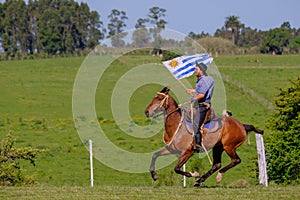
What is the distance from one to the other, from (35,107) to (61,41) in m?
76.0

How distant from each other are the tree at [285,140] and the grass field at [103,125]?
4.68 ft

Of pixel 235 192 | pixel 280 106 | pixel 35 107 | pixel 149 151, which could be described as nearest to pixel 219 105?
pixel 280 106

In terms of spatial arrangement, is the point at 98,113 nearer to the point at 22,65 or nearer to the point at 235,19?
the point at 22,65

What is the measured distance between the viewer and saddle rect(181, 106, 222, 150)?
14203 millimetres

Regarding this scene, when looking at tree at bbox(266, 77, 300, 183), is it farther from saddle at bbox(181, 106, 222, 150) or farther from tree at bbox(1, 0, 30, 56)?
tree at bbox(1, 0, 30, 56)

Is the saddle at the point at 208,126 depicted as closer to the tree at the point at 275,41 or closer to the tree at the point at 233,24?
the tree at the point at 275,41

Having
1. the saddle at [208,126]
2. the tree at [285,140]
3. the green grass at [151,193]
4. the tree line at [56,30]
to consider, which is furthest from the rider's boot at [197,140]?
the tree line at [56,30]

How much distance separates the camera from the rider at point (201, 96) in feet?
45.2

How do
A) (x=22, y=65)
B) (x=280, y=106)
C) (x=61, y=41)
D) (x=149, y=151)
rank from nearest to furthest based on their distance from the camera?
(x=280, y=106)
(x=149, y=151)
(x=22, y=65)
(x=61, y=41)

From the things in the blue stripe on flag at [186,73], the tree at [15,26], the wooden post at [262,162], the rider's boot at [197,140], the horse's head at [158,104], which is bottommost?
the wooden post at [262,162]

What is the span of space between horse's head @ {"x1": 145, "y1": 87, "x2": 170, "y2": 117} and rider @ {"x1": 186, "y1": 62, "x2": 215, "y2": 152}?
57cm

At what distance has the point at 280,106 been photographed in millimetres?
23203

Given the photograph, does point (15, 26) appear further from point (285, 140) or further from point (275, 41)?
point (285, 140)

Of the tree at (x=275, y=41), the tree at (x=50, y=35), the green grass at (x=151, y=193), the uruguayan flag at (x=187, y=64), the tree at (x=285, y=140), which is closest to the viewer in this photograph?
the green grass at (x=151, y=193)
